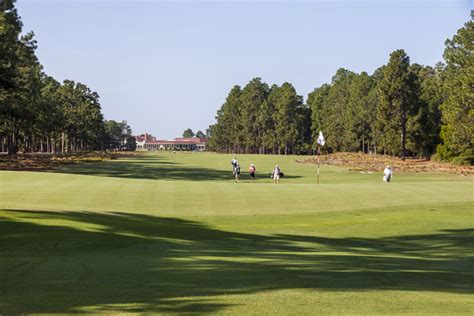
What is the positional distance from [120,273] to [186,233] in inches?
339

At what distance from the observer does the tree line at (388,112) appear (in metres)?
75.8

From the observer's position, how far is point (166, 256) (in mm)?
13180

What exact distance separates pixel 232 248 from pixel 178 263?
4.15m

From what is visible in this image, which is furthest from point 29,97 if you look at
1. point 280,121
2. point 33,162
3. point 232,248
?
point 280,121

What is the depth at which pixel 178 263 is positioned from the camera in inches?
464

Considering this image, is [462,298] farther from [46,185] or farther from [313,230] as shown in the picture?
[46,185]

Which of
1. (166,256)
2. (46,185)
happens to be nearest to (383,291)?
(166,256)

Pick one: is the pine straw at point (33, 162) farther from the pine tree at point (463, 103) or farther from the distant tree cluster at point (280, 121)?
the distant tree cluster at point (280, 121)

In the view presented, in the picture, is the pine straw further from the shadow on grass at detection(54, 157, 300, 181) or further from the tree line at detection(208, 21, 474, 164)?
the tree line at detection(208, 21, 474, 164)

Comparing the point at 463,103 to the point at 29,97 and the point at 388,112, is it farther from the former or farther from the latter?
the point at 29,97

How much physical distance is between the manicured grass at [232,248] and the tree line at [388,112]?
157ft

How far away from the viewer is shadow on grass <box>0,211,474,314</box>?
8.17m

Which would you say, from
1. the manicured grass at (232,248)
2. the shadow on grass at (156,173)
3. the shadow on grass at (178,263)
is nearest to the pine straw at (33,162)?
the shadow on grass at (156,173)

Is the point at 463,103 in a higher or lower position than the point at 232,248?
higher
